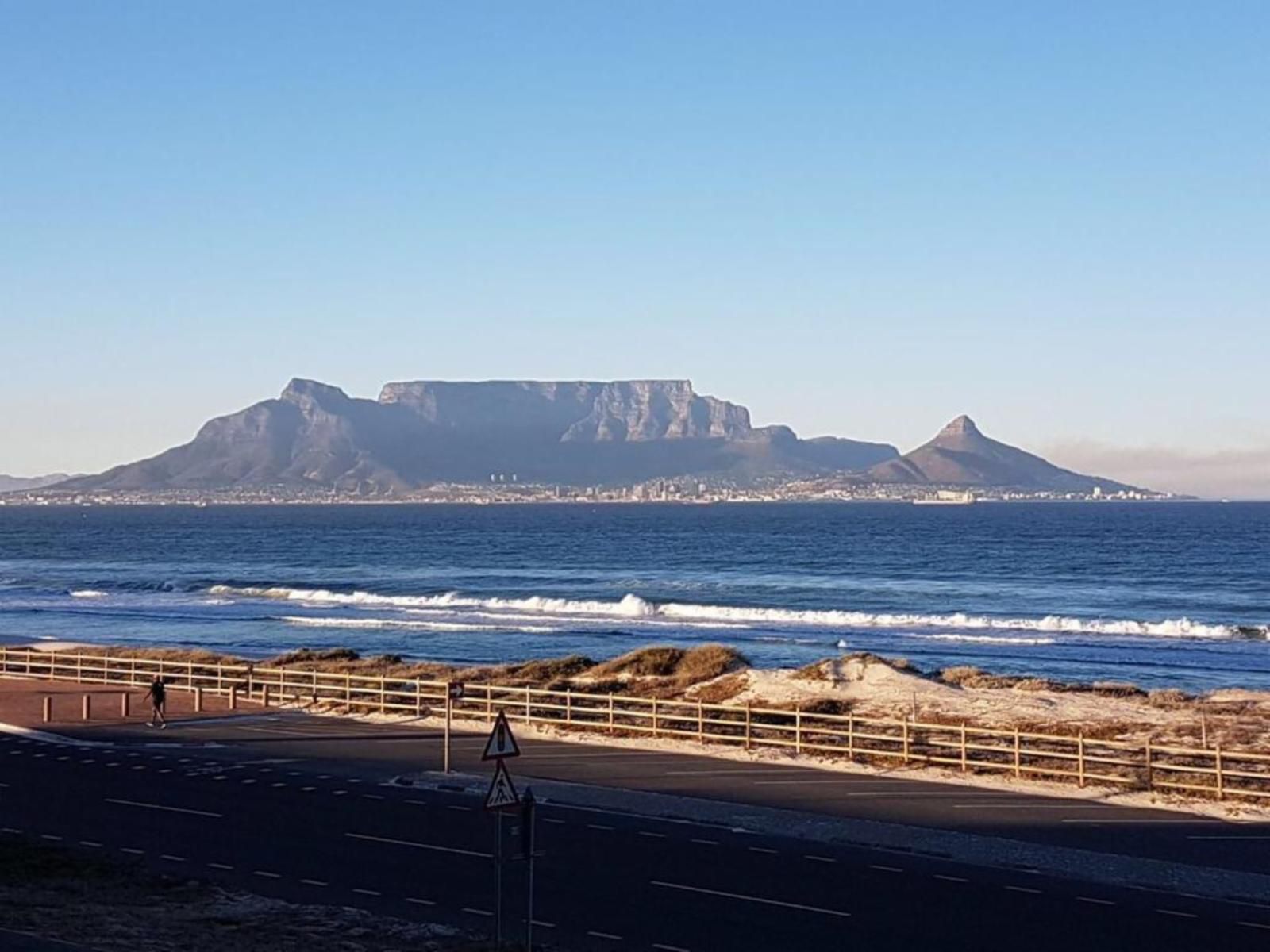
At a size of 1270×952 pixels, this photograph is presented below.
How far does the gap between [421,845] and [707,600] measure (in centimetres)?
7239

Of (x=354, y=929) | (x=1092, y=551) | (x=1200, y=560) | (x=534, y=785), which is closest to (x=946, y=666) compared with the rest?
(x=534, y=785)

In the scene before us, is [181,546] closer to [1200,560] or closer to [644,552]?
[644,552]

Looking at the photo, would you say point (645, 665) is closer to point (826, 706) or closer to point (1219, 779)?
point (826, 706)

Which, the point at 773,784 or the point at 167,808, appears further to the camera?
the point at 773,784

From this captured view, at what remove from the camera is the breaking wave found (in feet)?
248

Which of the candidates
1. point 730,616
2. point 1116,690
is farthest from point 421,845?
point 730,616

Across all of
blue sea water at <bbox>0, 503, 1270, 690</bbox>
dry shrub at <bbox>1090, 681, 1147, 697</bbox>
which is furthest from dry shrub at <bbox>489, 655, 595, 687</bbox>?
dry shrub at <bbox>1090, 681, 1147, 697</bbox>

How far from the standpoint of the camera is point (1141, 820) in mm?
25156

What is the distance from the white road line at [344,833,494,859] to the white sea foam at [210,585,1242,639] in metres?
56.8

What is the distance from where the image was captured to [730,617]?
8388 cm

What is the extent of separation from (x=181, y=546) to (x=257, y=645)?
98.7 meters

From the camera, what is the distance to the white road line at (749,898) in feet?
60.4

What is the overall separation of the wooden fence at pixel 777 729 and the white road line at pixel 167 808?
37.8 feet

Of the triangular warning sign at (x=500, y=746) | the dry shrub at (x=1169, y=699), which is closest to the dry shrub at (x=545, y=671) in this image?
the dry shrub at (x=1169, y=699)
